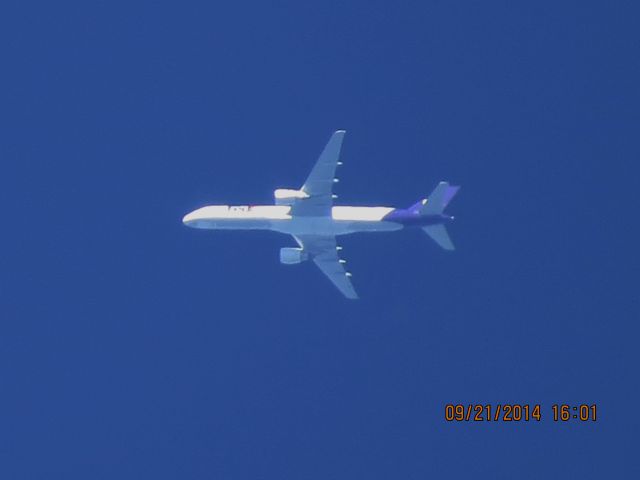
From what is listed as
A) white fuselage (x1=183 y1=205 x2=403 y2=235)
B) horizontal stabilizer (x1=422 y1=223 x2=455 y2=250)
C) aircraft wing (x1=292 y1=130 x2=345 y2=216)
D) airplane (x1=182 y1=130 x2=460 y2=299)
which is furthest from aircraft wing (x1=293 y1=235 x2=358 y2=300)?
horizontal stabilizer (x1=422 y1=223 x2=455 y2=250)

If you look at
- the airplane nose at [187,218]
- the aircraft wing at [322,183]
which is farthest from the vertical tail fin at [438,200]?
the airplane nose at [187,218]

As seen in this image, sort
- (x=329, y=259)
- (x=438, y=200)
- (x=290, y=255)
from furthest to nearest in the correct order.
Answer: (x=329, y=259), (x=290, y=255), (x=438, y=200)

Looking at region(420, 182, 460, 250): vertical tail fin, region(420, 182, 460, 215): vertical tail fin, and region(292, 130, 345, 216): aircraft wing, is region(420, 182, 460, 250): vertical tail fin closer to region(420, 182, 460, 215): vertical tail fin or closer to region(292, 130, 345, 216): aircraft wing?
region(420, 182, 460, 215): vertical tail fin

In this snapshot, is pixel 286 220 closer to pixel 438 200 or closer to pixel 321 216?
pixel 321 216

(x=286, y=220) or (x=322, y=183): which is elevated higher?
(x=322, y=183)

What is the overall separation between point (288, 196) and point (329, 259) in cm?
659

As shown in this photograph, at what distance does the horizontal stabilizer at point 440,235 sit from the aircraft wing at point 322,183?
5.19 meters

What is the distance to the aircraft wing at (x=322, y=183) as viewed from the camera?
69.8 meters

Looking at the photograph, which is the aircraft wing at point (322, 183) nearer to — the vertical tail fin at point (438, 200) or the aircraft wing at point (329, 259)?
the aircraft wing at point (329, 259)

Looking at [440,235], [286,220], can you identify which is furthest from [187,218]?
[440,235]

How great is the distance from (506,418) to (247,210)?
17309 millimetres

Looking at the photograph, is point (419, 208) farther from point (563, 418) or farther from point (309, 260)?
point (563, 418)

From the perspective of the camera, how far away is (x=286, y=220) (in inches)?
2889

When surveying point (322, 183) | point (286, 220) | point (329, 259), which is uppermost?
point (322, 183)
